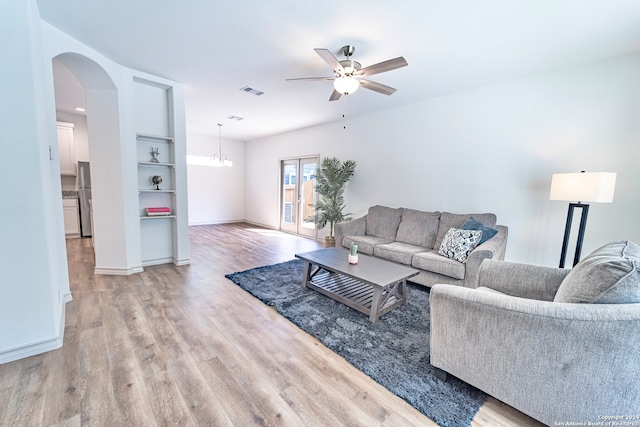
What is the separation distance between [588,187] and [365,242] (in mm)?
2387

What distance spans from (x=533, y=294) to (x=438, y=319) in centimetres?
89

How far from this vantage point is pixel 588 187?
2314 millimetres

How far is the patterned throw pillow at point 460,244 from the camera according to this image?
2966 mm

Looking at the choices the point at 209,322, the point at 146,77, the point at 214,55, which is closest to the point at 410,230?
the point at 209,322

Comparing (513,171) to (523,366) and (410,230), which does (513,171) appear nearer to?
(410,230)

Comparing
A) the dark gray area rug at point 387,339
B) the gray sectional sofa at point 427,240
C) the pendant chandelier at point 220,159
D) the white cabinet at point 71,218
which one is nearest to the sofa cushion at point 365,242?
the gray sectional sofa at point 427,240

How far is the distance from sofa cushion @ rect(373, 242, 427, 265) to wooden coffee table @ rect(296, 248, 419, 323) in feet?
1.46

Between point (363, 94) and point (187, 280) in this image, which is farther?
point (363, 94)

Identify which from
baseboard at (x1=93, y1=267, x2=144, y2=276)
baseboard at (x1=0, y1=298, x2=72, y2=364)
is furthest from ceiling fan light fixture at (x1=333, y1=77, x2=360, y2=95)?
baseboard at (x1=93, y1=267, x2=144, y2=276)

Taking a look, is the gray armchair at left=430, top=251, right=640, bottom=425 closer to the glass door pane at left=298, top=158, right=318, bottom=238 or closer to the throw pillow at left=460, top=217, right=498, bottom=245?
the throw pillow at left=460, top=217, right=498, bottom=245

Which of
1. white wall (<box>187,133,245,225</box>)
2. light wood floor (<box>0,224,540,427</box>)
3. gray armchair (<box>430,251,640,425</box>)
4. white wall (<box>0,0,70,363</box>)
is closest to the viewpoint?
gray armchair (<box>430,251,640,425</box>)

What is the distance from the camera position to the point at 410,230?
12.8ft

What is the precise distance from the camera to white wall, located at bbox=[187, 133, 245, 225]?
7.24 m

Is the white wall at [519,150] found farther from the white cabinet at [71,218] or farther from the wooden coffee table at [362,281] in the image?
the white cabinet at [71,218]
